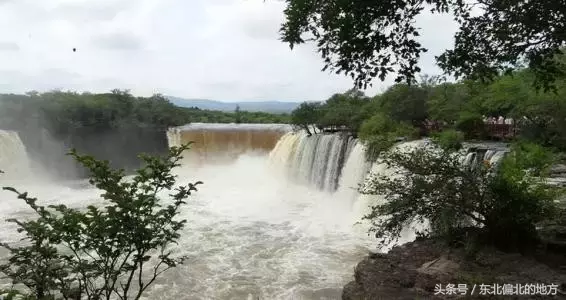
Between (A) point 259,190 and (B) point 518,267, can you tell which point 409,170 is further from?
(A) point 259,190

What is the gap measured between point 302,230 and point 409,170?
25.1ft

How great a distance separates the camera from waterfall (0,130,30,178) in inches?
887

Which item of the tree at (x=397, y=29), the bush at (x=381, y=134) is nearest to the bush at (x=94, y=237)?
the tree at (x=397, y=29)

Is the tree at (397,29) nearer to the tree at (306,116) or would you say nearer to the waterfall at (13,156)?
the tree at (306,116)

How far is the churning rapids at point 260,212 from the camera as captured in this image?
873cm

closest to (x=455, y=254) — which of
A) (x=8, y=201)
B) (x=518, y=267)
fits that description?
(x=518, y=267)

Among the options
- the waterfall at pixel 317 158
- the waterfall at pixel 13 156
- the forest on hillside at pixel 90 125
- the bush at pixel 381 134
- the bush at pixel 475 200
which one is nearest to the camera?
the bush at pixel 475 200

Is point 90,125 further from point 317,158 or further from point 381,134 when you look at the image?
point 381,134

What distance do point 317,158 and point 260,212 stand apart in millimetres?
3876

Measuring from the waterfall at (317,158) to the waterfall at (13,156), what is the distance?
12889 mm

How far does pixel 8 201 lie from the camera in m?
18.3

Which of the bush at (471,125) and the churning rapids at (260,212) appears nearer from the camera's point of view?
the churning rapids at (260,212)

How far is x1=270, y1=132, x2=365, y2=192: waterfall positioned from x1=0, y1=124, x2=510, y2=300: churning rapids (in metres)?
0.04

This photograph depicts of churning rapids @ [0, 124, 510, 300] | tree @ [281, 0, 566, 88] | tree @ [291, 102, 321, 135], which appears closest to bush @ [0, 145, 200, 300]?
tree @ [281, 0, 566, 88]
